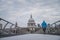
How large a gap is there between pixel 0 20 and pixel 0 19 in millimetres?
1473

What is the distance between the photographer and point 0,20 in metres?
86.5

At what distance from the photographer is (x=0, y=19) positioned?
85.1 metres
